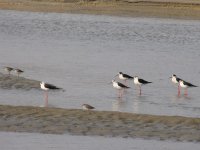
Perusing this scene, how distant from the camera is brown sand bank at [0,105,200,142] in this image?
14219mm

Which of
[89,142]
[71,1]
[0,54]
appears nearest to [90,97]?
[89,142]

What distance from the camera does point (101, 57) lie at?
1129 inches

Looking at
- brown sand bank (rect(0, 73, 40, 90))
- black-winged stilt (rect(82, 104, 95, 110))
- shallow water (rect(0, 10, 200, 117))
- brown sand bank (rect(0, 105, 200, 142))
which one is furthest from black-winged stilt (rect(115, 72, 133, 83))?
brown sand bank (rect(0, 105, 200, 142))

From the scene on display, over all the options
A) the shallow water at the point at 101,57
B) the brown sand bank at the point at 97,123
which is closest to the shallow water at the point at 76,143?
the brown sand bank at the point at 97,123

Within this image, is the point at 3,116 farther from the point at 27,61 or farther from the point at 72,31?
the point at 72,31

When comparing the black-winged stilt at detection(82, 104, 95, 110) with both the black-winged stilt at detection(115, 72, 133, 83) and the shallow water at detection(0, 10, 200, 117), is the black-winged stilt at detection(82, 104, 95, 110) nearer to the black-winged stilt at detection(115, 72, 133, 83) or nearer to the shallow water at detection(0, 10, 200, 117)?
the shallow water at detection(0, 10, 200, 117)

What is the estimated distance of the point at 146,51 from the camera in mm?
31484

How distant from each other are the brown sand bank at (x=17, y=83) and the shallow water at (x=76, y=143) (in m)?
6.37

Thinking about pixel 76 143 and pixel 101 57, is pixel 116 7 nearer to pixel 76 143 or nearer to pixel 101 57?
pixel 101 57

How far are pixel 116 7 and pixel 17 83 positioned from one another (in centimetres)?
3770

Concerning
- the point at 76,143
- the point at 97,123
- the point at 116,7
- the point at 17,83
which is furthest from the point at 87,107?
the point at 116,7

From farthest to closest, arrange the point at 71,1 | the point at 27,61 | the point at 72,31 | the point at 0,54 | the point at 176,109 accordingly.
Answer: the point at 71,1
the point at 72,31
the point at 0,54
the point at 27,61
the point at 176,109

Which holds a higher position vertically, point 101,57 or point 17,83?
point 17,83

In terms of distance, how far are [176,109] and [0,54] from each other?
36.8ft
